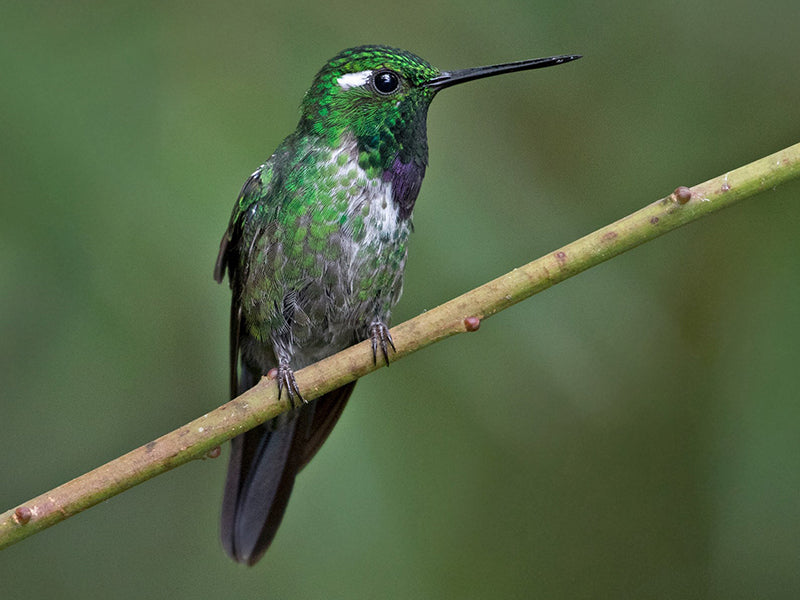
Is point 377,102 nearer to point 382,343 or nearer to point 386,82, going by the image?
point 386,82

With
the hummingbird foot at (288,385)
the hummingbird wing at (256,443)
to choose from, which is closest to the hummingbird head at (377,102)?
the hummingbird wing at (256,443)

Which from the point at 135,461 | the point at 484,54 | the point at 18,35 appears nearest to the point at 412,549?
the point at 135,461

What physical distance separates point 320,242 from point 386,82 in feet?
1.28

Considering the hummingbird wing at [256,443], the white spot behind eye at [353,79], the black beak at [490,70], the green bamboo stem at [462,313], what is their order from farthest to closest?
the hummingbird wing at [256,443] → the white spot behind eye at [353,79] → the black beak at [490,70] → the green bamboo stem at [462,313]

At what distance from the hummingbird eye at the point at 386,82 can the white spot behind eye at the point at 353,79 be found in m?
0.03

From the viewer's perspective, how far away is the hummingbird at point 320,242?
2176mm

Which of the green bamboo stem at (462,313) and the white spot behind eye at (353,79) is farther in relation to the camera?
the white spot behind eye at (353,79)

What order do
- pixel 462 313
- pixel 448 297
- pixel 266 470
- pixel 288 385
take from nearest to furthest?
pixel 462 313 < pixel 288 385 < pixel 448 297 < pixel 266 470

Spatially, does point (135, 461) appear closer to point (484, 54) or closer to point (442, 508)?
point (442, 508)

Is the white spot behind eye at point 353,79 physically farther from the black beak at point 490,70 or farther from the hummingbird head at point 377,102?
the black beak at point 490,70

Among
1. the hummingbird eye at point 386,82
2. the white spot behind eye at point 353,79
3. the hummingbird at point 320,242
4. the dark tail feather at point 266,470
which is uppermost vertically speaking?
the white spot behind eye at point 353,79

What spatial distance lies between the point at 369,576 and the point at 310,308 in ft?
2.20

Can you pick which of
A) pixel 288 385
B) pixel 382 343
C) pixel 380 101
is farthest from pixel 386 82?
pixel 288 385

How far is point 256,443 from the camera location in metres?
2.53
